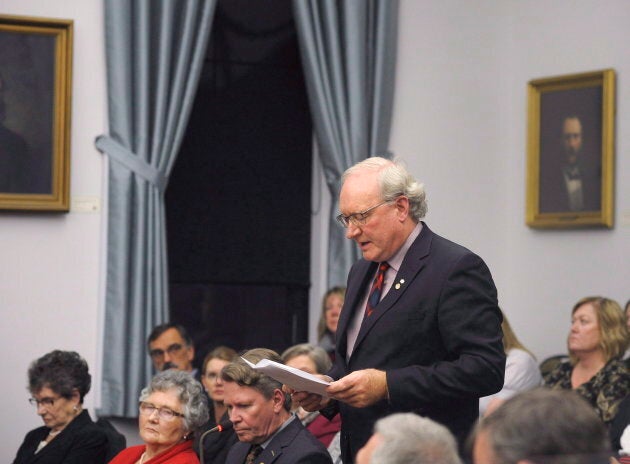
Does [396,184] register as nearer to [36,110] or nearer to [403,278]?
[403,278]

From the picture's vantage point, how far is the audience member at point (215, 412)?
16.0 ft

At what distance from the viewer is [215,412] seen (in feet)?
18.6

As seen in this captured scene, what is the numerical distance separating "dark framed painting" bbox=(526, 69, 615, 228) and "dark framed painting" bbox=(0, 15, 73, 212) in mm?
2815

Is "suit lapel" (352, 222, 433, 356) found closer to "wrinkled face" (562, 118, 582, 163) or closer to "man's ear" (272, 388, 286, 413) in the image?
"man's ear" (272, 388, 286, 413)

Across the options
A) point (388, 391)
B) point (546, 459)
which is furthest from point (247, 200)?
point (546, 459)

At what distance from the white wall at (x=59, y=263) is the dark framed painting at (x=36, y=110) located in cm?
9

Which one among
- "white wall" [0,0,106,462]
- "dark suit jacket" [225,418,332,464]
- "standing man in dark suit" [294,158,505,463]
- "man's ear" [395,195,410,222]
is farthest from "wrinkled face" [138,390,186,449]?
"white wall" [0,0,106,462]

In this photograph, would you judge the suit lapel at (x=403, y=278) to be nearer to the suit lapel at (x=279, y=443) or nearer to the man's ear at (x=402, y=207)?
the man's ear at (x=402, y=207)

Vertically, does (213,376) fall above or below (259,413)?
below

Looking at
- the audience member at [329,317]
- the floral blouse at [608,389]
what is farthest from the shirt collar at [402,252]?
the audience member at [329,317]

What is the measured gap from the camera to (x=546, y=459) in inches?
68.7

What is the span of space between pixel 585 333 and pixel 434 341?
2898 mm

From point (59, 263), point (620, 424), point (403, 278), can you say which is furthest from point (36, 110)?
point (403, 278)

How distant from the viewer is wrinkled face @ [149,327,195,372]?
6180 mm
